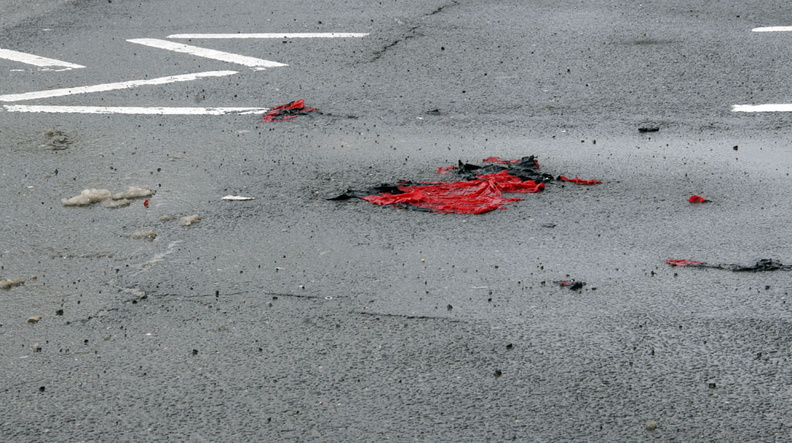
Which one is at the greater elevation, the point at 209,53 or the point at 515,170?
the point at 209,53

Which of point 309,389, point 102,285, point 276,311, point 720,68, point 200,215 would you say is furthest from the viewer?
point 720,68

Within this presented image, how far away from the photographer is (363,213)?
235 inches

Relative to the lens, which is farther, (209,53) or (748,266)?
(209,53)

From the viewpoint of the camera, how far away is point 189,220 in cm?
586

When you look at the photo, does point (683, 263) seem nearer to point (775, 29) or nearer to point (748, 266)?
point (748, 266)

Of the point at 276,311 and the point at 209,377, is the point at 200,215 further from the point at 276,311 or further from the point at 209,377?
the point at 209,377

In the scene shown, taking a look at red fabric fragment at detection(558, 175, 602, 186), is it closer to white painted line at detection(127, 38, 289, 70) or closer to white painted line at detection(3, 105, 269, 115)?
white painted line at detection(3, 105, 269, 115)

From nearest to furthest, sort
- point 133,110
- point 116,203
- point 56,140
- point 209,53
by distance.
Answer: point 116,203 < point 56,140 < point 133,110 < point 209,53

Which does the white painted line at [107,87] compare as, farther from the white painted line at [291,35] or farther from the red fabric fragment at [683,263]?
the red fabric fragment at [683,263]

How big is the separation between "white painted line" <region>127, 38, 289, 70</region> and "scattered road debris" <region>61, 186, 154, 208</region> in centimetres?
300

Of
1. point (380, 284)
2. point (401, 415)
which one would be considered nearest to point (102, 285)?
point (380, 284)

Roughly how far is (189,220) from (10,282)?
1187 millimetres

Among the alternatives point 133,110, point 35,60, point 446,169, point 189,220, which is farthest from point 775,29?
point 35,60

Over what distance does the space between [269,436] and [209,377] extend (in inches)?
22.8
